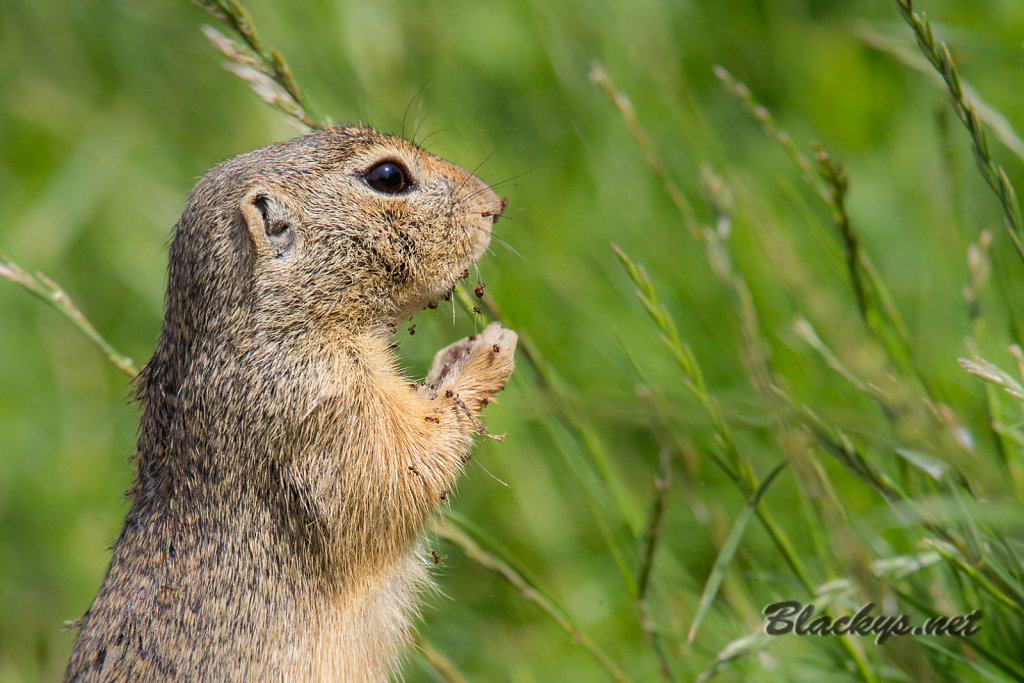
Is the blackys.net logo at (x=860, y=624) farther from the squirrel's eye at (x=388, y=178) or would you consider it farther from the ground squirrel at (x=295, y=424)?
the squirrel's eye at (x=388, y=178)

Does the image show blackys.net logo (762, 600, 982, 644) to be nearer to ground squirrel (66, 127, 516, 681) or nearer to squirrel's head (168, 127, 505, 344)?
ground squirrel (66, 127, 516, 681)

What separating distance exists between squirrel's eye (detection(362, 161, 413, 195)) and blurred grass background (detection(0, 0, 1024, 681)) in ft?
1.47

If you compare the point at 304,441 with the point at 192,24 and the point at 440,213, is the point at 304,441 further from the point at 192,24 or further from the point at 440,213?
the point at 192,24

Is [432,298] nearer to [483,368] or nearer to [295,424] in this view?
[483,368]

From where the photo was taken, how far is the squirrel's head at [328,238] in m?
2.20

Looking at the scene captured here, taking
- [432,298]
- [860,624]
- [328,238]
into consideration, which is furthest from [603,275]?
[860,624]

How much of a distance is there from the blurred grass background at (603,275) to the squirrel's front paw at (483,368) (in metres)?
0.12

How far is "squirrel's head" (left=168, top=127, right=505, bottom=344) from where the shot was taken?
7.23 feet

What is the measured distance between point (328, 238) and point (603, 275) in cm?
145

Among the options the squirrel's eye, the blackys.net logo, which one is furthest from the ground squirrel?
the blackys.net logo

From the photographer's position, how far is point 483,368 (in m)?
2.28

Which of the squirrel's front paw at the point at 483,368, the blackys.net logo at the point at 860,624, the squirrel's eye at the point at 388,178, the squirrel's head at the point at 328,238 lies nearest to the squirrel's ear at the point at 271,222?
the squirrel's head at the point at 328,238

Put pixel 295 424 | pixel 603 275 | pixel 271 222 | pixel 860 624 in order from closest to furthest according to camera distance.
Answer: pixel 860 624 < pixel 295 424 < pixel 271 222 < pixel 603 275

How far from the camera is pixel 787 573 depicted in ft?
8.71
